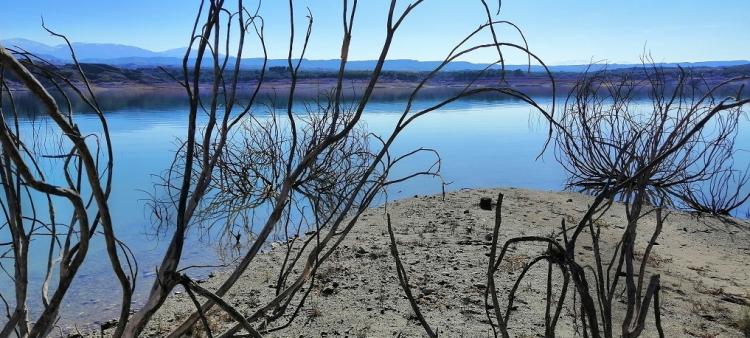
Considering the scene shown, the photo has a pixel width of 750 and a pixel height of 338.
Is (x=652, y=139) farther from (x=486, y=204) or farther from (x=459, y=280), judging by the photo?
(x=486, y=204)

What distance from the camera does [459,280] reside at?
241 inches

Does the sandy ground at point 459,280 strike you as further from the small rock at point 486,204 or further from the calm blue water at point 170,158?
the calm blue water at point 170,158

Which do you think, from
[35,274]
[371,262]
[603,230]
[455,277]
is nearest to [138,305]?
[35,274]

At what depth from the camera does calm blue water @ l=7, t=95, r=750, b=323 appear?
7.43 meters

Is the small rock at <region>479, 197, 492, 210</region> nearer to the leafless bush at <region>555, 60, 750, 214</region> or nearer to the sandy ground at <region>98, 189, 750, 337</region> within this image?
the sandy ground at <region>98, 189, 750, 337</region>

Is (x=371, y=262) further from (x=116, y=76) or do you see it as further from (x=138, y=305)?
(x=116, y=76)

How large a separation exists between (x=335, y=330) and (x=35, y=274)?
16.5 feet

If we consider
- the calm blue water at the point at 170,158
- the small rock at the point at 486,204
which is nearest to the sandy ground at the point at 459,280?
the small rock at the point at 486,204

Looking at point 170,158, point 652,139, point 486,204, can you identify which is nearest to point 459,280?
point 652,139

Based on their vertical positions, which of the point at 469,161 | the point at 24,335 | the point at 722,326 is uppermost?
the point at 24,335

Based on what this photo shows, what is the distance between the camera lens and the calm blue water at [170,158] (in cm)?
743

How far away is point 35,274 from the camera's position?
7.68m

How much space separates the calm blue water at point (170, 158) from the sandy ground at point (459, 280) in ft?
3.78

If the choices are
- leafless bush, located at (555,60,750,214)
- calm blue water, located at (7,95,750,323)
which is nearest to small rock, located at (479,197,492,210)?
calm blue water, located at (7,95,750,323)
